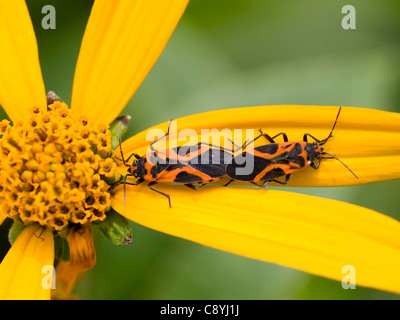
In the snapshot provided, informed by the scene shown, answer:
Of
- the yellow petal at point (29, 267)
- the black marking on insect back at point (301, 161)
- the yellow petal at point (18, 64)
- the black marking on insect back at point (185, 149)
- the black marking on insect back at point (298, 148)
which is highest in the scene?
the yellow petal at point (18, 64)

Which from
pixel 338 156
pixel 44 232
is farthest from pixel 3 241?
pixel 338 156

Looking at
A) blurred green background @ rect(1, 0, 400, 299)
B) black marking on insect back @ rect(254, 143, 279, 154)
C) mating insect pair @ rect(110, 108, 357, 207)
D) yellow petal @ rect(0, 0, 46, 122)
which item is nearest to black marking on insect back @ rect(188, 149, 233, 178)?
mating insect pair @ rect(110, 108, 357, 207)

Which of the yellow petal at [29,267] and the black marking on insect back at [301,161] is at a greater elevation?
the black marking on insect back at [301,161]

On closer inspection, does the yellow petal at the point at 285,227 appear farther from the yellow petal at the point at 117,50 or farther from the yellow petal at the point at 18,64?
the yellow petal at the point at 18,64

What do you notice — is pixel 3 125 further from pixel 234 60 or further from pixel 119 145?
pixel 234 60

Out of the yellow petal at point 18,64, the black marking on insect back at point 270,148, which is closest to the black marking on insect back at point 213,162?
the black marking on insect back at point 270,148

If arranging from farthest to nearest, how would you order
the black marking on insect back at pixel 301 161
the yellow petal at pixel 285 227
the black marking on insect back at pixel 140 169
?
1. the black marking on insect back at pixel 140 169
2. the black marking on insect back at pixel 301 161
3. the yellow petal at pixel 285 227

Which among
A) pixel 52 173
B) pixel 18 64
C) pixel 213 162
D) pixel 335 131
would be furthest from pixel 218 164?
pixel 18 64
